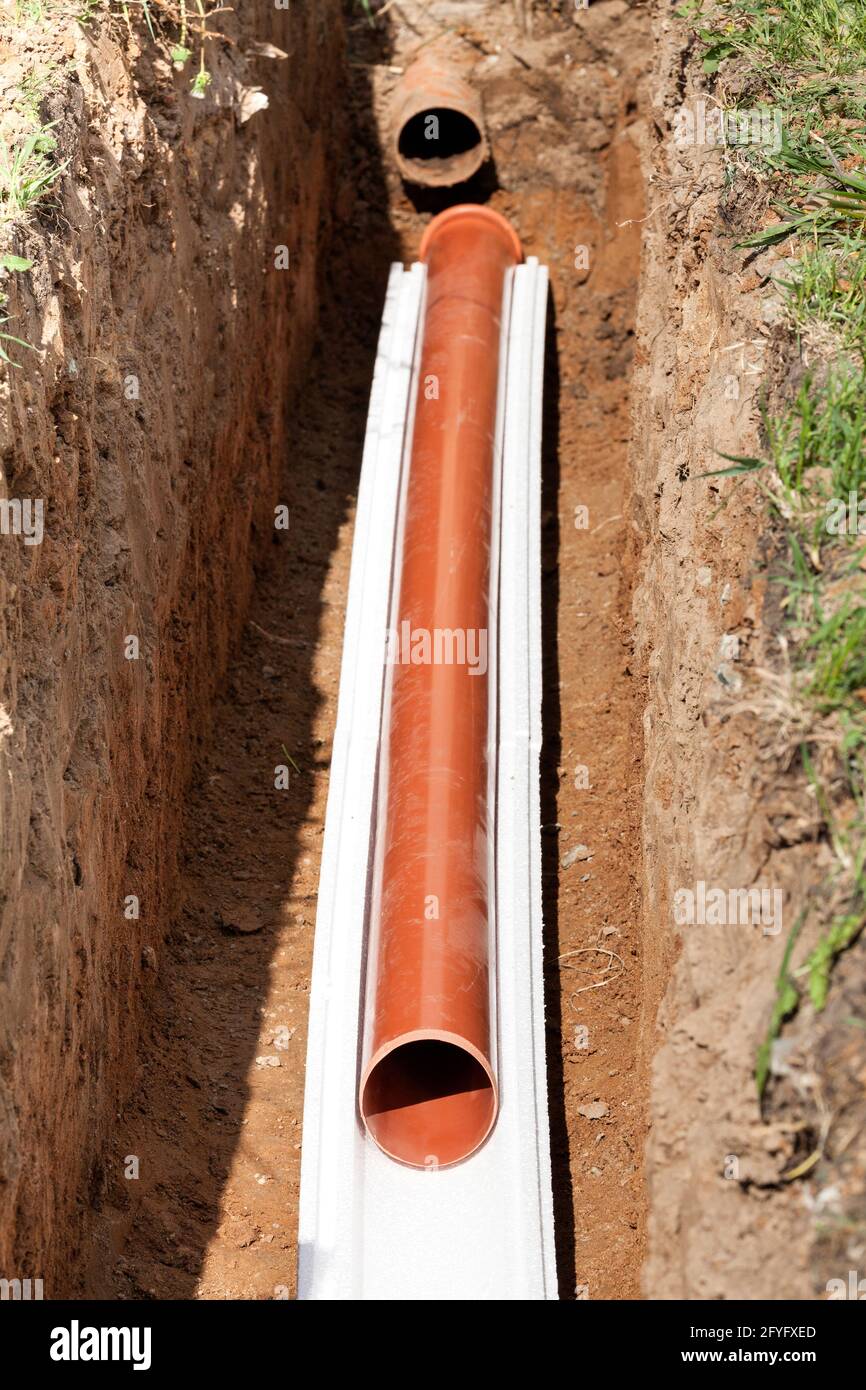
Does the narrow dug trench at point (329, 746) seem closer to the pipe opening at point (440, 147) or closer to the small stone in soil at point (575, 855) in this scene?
the small stone in soil at point (575, 855)

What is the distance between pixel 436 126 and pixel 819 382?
450 cm

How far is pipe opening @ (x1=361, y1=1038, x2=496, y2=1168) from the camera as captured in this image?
13.1ft

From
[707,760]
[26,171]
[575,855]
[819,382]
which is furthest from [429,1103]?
[26,171]

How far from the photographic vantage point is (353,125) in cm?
764

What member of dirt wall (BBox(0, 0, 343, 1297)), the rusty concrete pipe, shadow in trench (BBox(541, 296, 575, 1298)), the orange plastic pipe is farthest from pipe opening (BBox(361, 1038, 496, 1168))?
the rusty concrete pipe

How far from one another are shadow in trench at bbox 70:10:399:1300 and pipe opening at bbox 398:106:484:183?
1.28m

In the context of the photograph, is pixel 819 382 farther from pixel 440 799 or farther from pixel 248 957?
pixel 248 957

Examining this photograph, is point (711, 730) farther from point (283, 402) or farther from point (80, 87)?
point (283, 402)

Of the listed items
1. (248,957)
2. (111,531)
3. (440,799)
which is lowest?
(248,957)

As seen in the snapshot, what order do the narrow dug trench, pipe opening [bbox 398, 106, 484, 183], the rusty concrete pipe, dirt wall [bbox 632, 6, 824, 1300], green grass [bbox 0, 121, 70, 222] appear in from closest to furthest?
1. dirt wall [bbox 632, 6, 824, 1300]
2. green grass [bbox 0, 121, 70, 222]
3. the narrow dug trench
4. the rusty concrete pipe
5. pipe opening [bbox 398, 106, 484, 183]

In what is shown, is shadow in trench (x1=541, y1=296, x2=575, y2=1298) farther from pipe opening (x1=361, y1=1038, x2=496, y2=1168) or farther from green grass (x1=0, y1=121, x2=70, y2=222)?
green grass (x1=0, y1=121, x2=70, y2=222)

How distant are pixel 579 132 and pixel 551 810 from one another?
412cm

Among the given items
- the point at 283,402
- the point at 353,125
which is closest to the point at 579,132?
the point at 353,125

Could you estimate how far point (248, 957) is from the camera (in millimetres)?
4840
